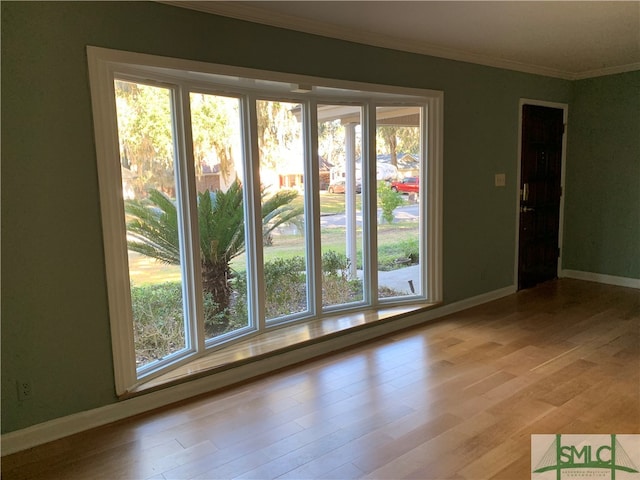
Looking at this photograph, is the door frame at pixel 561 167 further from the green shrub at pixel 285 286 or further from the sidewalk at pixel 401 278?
the green shrub at pixel 285 286

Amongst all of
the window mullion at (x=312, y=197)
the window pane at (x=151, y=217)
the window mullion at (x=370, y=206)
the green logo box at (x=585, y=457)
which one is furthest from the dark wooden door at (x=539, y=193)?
the window pane at (x=151, y=217)

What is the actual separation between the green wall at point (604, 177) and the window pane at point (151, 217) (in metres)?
4.79

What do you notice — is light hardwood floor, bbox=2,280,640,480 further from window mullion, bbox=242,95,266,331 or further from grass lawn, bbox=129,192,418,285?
grass lawn, bbox=129,192,418,285

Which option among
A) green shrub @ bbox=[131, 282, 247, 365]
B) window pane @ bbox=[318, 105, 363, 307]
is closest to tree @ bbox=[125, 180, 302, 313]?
green shrub @ bbox=[131, 282, 247, 365]

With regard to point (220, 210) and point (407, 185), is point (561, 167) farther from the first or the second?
point (220, 210)

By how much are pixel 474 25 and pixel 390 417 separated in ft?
9.19

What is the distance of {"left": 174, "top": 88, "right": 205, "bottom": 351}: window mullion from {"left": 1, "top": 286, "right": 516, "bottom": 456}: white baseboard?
0.32 m

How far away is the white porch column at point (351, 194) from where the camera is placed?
13.2 feet

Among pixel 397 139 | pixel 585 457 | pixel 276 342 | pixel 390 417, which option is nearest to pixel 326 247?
pixel 276 342

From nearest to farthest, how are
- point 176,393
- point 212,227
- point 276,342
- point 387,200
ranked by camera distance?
point 176,393 < point 212,227 < point 276,342 < point 387,200

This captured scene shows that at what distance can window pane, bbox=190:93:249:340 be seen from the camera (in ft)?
10.6

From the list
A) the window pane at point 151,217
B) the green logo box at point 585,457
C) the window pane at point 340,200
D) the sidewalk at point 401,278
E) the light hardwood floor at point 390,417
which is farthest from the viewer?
the sidewalk at point 401,278

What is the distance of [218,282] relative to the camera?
3400 millimetres

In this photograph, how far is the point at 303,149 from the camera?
3773mm
